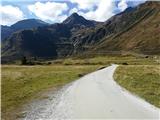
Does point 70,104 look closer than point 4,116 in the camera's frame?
No

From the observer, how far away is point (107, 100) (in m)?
25.5

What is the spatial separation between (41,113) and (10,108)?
413cm

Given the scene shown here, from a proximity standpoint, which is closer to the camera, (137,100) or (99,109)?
(99,109)

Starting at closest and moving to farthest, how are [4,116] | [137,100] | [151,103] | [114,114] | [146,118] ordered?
1. [146,118]
2. [114,114]
3. [4,116]
4. [151,103]
5. [137,100]

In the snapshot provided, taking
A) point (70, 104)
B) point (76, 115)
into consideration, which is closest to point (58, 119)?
point (76, 115)

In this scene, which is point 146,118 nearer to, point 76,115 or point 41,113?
point 76,115

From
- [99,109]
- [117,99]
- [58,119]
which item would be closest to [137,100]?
[117,99]

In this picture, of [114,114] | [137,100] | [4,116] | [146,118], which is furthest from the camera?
[137,100]

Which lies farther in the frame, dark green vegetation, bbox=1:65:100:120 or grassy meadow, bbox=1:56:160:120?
grassy meadow, bbox=1:56:160:120

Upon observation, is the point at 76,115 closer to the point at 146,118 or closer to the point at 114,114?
the point at 114,114

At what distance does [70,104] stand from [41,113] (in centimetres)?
382

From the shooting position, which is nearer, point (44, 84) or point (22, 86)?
point (22, 86)

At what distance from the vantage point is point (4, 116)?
808 inches

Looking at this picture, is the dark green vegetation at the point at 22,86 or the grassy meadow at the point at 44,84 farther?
the grassy meadow at the point at 44,84
